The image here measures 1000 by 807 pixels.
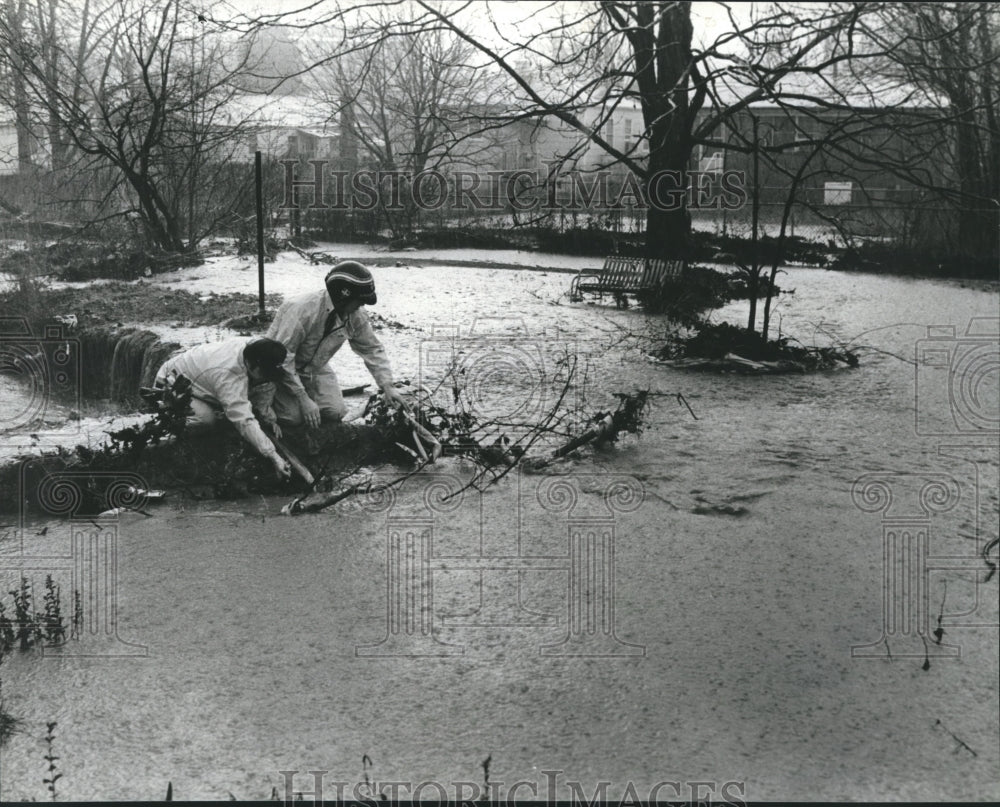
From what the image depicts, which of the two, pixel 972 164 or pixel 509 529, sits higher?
pixel 972 164

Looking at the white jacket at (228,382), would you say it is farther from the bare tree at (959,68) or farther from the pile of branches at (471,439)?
the bare tree at (959,68)

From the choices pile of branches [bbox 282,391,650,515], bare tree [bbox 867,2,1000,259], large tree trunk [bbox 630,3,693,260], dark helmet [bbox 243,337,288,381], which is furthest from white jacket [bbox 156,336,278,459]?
bare tree [bbox 867,2,1000,259]

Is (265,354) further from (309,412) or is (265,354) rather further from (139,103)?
(139,103)

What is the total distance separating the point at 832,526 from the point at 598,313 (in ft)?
23.7

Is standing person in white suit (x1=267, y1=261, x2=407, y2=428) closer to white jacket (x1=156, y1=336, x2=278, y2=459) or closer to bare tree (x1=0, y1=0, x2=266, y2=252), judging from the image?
white jacket (x1=156, y1=336, x2=278, y2=459)

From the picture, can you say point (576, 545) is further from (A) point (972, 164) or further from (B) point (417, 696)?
(A) point (972, 164)

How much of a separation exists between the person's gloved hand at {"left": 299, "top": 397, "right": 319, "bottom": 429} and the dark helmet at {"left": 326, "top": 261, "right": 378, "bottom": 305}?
28.2 inches

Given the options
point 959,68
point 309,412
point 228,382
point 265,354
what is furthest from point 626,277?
point 959,68

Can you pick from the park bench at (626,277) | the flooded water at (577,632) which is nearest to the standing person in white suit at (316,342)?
the flooded water at (577,632)

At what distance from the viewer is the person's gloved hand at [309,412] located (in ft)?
20.3

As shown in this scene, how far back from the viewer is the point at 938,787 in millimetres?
2721

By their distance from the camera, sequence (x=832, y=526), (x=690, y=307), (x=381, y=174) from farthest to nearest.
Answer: (x=690, y=307), (x=381, y=174), (x=832, y=526)

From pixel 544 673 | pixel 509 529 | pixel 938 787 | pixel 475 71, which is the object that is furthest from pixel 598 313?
pixel 938 787

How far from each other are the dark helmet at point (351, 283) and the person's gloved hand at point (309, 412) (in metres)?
0.72
